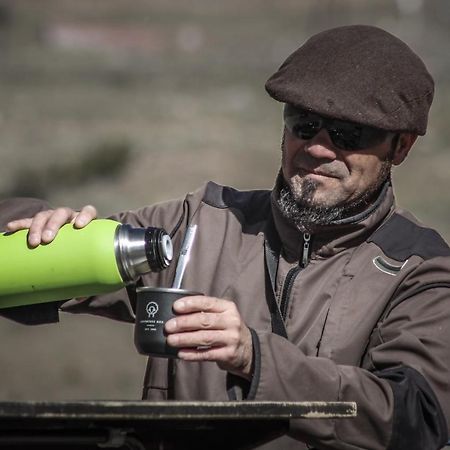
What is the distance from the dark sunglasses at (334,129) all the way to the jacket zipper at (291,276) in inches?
11.8

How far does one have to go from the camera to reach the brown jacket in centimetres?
290

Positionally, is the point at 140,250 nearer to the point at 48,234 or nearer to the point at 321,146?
the point at 48,234

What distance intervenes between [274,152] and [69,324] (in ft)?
28.3

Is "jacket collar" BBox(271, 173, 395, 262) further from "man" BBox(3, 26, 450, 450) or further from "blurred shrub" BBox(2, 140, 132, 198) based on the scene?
"blurred shrub" BBox(2, 140, 132, 198)

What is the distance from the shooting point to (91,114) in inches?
856

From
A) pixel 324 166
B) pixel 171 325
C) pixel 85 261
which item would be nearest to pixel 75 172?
pixel 324 166

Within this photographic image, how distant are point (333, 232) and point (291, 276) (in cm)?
19

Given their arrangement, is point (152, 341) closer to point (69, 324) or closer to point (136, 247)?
point (136, 247)

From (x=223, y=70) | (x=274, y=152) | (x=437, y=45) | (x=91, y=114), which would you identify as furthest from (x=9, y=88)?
(x=437, y=45)

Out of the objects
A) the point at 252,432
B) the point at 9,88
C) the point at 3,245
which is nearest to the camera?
the point at 252,432

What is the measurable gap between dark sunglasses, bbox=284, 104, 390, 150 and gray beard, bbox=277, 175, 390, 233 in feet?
0.49

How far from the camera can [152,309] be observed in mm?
2793

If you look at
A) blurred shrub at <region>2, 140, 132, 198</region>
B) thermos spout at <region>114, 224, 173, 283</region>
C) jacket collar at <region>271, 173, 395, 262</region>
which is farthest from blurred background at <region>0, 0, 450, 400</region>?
thermos spout at <region>114, 224, 173, 283</region>

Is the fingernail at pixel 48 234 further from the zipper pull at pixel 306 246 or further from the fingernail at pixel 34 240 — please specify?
the zipper pull at pixel 306 246
